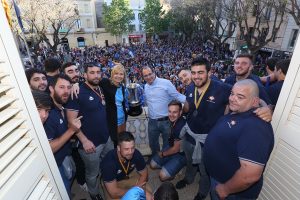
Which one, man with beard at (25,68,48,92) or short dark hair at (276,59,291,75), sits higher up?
short dark hair at (276,59,291,75)

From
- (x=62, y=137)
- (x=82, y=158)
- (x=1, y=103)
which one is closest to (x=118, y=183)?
(x=82, y=158)

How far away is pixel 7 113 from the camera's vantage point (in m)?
1.47

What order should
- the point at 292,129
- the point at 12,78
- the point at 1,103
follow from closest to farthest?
the point at 1,103, the point at 12,78, the point at 292,129

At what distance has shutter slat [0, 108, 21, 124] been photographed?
1.40 m

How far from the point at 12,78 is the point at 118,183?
97.1 inches

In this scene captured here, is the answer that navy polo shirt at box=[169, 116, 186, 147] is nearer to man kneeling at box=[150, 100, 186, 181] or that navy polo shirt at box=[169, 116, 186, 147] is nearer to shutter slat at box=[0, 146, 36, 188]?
man kneeling at box=[150, 100, 186, 181]

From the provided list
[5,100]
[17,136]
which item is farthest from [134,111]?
[5,100]

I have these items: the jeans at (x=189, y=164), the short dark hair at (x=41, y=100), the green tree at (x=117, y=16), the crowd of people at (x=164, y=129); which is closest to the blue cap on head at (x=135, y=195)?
the crowd of people at (x=164, y=129)

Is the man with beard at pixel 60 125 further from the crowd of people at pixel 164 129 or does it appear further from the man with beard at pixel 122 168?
the man with beard at pixel 122 168

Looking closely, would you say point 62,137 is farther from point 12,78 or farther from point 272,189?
point 272,189

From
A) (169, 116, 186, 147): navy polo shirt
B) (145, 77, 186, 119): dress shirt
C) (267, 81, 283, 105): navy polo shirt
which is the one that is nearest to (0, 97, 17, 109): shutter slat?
(169, 116, 186, 147): navy polo shirt

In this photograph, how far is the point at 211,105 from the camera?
3.31 metres

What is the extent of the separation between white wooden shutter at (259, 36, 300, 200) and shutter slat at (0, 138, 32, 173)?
8.44ft

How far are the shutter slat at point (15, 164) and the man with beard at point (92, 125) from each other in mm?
1650
